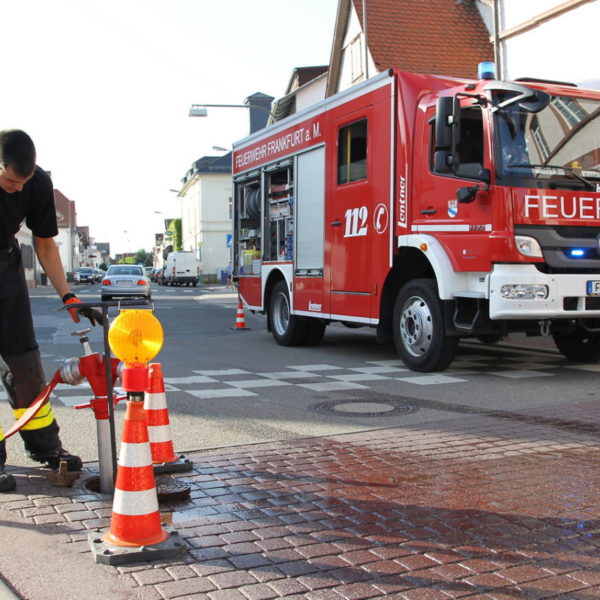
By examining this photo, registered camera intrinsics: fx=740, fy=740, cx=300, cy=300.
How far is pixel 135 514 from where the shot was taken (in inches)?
119

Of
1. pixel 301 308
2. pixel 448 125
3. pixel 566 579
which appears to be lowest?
pixel 566 579

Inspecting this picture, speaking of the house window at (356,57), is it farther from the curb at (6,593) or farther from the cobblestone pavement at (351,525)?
the curb at (6,593)

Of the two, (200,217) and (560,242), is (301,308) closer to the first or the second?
(560,242)

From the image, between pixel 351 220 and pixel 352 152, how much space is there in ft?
2.92

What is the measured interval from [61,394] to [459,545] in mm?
5032

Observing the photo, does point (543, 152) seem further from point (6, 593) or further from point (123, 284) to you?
point (123, 284)

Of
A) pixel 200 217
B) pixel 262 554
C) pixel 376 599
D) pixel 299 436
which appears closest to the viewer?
pixel 376 599

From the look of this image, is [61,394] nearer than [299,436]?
No

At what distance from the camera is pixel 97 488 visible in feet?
13.2

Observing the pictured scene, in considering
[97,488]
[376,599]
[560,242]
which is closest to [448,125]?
[560,242]

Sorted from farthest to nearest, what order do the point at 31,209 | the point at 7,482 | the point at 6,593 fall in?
the point at 31,209 < the point at 7,482 < the point at 6,593

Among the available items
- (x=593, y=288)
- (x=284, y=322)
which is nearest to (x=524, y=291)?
(x=593, y=288)

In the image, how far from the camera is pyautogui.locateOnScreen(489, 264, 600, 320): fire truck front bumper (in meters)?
7.39

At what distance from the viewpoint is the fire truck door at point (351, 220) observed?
924 cm
